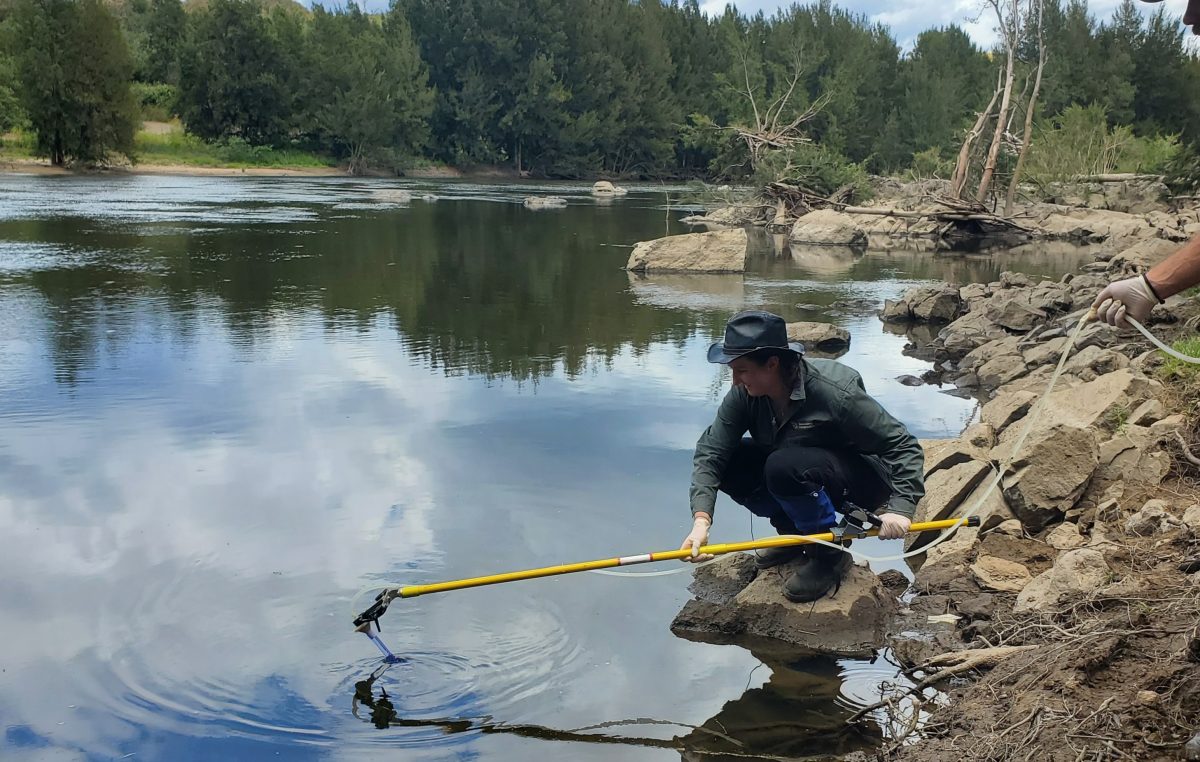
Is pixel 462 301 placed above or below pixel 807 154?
below

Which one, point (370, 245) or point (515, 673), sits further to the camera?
point (370, 245)

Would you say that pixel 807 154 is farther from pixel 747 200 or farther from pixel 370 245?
pixel 370 245

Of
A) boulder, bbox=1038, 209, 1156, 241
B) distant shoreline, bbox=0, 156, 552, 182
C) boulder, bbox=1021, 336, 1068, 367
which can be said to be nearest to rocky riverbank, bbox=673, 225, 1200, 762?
boulder, bbox=1021, 336, 1068, 367

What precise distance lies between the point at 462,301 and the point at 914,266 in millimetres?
10005

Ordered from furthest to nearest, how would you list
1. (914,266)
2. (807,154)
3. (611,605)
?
(807,154), (914,266), (611,605)

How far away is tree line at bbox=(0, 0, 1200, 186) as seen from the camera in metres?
48.6

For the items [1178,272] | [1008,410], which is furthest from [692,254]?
[1178,272]

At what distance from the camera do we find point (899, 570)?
5.59m

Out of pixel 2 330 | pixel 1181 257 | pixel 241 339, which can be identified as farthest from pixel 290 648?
pixel 2 330

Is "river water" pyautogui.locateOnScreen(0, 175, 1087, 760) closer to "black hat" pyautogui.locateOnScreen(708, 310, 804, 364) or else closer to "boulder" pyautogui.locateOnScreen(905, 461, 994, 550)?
"boulder" pyautogui.locateOnScreen(905, 461, 994, 550)

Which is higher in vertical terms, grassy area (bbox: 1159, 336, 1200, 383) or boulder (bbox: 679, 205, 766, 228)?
boulder (bbox: 679, 205, 766, 228)

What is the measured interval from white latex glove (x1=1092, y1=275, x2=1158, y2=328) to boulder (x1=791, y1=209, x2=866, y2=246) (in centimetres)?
2184

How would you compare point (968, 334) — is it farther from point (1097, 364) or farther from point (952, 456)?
point (952, 456)

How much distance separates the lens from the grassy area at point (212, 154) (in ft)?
173
